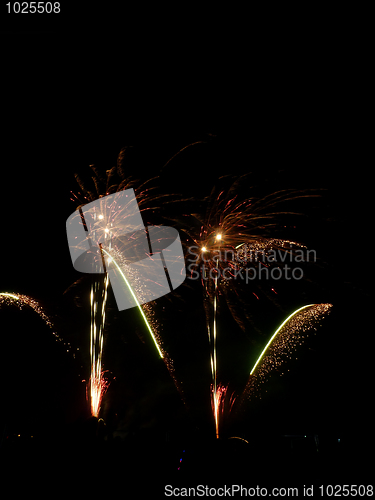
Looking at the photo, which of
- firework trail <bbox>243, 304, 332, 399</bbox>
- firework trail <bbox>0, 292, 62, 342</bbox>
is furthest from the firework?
firework trail <bbox>0, 292, 62, 342</bbox>

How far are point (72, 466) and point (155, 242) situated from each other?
18.4 ft

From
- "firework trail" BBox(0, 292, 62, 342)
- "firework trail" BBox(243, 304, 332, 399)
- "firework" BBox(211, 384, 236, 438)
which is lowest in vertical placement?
"firework" BBox(211, 384, 236, 438)

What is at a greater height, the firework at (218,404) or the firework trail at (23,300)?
the firework trail at (23,300)

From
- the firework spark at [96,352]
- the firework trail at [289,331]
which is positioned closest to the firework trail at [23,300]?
the firework spark at [96,352]

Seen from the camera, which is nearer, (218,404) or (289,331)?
(218,404)

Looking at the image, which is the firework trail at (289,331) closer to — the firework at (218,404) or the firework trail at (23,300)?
the firework at (218,404)

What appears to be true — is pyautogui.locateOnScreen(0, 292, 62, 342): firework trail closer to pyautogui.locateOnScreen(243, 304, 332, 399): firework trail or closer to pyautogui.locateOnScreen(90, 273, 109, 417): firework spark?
pyautogui.locateOnScreen(90, 273, 109, 417): firework spark

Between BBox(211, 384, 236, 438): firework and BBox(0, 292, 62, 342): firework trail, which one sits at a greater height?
BBox(0, 292, 62, 342): firework trail

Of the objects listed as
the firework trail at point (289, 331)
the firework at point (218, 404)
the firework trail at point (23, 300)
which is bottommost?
the firework at point (218, 404)

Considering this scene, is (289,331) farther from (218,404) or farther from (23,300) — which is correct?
(23,300)

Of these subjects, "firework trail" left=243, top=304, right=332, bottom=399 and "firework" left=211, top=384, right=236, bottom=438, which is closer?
"firework" left=211, top=384, right=236, bottom=438

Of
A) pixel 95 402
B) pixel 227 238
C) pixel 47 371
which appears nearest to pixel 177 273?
pixel 227 238

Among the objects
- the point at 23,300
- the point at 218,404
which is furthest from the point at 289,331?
the point at 23,300

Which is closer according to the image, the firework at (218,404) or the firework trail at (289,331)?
the firework at (218,404)
